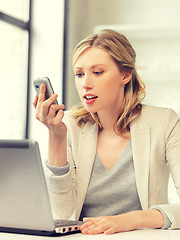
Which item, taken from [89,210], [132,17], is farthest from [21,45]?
[89,210]

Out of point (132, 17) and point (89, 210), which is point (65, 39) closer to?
point (132, 17)

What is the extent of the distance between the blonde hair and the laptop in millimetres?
688

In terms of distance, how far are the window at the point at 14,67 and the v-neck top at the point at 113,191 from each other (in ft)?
6.18

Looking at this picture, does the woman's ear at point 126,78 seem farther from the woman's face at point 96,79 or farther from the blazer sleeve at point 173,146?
the blazer sleeve at point 173,146

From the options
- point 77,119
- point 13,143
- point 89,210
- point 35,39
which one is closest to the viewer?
point 13,143

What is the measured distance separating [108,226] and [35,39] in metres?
3.00

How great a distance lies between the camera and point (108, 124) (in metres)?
1.71

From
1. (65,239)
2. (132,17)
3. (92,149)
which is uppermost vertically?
(132,17)

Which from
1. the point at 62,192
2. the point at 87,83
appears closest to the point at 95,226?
the point at 62,192

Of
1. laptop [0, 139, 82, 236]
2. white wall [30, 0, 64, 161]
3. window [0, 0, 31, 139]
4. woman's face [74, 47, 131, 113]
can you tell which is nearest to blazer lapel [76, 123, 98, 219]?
woman's face [74, 47, 131, 113]

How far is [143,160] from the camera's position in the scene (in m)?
1.58

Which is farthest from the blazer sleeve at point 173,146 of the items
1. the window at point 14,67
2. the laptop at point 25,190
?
the window at point 14,67

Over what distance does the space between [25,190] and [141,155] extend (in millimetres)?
673

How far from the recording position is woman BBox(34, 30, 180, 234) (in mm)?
1519
